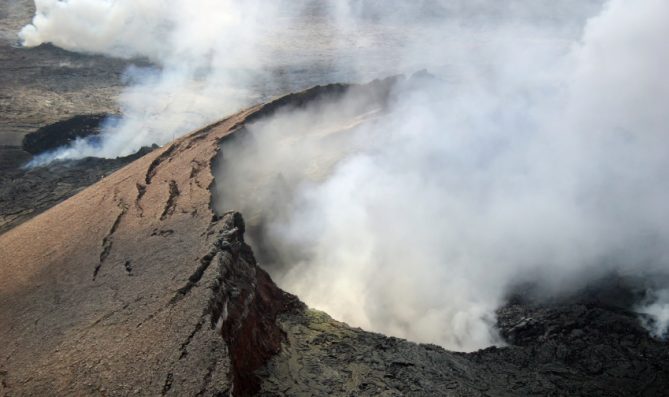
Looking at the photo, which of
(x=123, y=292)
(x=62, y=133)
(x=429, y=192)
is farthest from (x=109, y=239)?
(x=62, y=133)

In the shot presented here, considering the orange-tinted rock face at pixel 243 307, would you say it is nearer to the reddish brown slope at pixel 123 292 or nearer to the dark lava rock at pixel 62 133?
the reddish brown slope at pixel 123 292

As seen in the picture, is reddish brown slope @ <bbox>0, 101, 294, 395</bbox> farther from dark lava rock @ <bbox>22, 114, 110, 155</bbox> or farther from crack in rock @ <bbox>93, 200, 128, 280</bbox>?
dark lava rock @ <bbox>22, 114, 110, 155</bbox>

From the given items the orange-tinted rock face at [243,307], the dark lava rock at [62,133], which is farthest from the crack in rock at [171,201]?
the dark lava rock at [62,133]

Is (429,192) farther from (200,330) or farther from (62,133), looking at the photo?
(62,133)

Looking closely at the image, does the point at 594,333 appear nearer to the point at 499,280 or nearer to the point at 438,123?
the point at 499,280

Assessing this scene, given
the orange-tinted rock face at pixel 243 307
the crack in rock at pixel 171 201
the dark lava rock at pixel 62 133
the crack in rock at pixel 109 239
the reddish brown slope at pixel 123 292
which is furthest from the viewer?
the dark lava rock at pixel 62 133

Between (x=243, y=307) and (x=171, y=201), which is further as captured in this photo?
(x=171, y=201)

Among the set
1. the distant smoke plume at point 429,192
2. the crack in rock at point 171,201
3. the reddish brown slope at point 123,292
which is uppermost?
the distant smoke plume at point 429,192

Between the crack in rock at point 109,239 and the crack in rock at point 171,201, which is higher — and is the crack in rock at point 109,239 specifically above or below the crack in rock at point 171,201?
below

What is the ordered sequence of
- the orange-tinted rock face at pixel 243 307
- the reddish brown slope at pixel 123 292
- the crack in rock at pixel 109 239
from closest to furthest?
the reddish brown slope at pixel 123 292
the orange-tinted rock face at pixel 243 307
the crack in rock at pixel 109 239
